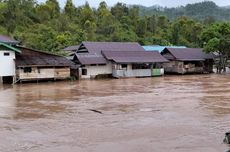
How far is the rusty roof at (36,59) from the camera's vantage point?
1210 inches

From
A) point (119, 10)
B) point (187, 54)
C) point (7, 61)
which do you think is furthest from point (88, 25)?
point (7, 61)

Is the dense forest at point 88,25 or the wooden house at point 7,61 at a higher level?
the dense forest at point 88,25

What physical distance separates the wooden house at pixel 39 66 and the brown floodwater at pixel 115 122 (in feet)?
26.6

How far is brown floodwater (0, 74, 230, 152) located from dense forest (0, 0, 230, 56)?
2743 centimetres

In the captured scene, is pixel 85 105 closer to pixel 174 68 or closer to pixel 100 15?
pixel 174 68

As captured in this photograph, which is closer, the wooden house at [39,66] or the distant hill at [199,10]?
the wooden house at [39,66]

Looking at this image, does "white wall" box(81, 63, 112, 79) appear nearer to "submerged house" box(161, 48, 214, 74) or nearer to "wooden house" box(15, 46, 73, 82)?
"wooden house" box(15, 46, 73, 82)

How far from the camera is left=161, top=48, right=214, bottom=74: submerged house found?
4006cm

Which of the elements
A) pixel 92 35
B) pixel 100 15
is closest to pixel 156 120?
pixel 92 35

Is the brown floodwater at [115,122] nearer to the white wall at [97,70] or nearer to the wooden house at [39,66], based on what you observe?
the wooden house at [39,66]

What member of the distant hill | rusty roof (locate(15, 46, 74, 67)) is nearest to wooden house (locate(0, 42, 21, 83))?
rusty roof (locate(15, 46, 74, 67))

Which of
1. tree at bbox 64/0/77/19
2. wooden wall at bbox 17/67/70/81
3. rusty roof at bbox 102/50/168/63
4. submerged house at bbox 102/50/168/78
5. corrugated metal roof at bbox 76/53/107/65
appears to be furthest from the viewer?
tree at bbox 64/0/77/19

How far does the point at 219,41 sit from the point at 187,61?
4.09 meters

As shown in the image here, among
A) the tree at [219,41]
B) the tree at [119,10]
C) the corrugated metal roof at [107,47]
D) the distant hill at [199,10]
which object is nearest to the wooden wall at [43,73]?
the corrugated metal roof at [107,47]
